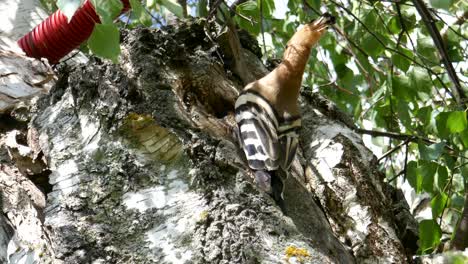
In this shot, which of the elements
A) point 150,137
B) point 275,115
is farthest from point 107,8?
point 275,115

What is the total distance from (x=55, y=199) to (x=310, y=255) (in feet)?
2.04

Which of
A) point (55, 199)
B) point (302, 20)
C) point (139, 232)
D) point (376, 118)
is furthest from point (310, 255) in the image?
point (302, 20)

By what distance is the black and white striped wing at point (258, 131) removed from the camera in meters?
1.86

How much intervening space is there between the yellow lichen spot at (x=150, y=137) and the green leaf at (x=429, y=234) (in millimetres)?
778

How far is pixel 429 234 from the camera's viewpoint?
1.99 m

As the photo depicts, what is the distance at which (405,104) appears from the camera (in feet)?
8.40

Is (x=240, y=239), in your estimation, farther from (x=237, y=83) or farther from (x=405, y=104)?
(x=405, y=104)

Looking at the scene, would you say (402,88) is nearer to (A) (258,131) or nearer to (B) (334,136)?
(B) (334,136)

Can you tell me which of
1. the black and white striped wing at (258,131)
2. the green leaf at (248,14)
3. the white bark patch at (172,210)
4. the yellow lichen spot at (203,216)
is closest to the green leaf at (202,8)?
the green leaf at (248,14)

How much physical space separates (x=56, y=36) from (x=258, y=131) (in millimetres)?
796

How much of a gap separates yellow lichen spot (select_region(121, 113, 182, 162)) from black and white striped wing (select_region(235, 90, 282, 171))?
24cm

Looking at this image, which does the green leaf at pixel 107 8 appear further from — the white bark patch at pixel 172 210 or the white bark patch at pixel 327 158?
the white bark patch at pixel 327 158

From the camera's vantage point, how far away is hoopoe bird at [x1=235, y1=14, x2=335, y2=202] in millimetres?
1824

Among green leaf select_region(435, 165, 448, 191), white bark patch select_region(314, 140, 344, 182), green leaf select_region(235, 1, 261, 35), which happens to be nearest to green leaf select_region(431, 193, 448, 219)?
green leaf select_region(435, 165, 448, 191)
